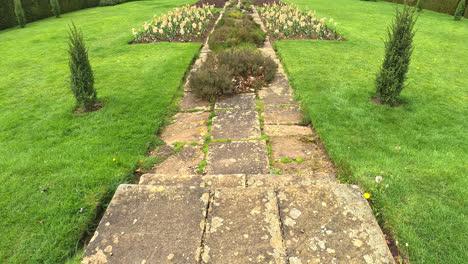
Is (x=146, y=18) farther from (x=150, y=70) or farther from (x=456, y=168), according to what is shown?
(x=456, y=168)

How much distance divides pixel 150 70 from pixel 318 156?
5739 mm

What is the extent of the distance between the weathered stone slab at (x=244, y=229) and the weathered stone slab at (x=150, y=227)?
0.13m

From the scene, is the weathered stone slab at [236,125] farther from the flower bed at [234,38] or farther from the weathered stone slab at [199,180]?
the flower bed at [234,38]

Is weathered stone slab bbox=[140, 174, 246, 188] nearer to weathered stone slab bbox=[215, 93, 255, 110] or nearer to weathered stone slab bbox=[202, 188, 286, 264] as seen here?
weathered stone slab bbox=[202, 188, 286, 264]

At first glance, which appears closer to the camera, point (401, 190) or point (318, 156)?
point (401, 190)

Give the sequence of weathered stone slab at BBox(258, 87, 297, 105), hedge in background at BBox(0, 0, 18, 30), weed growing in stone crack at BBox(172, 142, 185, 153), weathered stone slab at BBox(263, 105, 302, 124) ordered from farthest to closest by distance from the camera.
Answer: hedge in background at BBox(0, 0, 18, 30) → weathered stone slab at BBox(258, 87, 297, 105) → weathered stone slab at BBox(263, 105, 302, 124) → weed growing in stone crack at BBox(172, 142, 185, 153)

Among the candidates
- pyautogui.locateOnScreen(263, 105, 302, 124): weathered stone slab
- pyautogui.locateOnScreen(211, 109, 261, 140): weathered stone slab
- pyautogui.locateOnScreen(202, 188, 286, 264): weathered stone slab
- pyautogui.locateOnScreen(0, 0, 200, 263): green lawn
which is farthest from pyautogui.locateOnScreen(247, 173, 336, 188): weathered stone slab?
pyautogui.locateOnScreen(263, 105, 302, 124): weathered stone slab

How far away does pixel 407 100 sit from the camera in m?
5.52

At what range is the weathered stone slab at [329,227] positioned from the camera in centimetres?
206

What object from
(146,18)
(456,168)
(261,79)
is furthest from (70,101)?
(146,18)

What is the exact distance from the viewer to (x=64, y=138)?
4.43 metres

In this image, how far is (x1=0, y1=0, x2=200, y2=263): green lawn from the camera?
105 inches

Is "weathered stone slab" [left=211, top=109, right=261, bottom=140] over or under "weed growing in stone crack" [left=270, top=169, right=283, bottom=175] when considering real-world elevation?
over

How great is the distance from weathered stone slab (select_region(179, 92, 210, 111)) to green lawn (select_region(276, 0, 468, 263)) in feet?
6.96
